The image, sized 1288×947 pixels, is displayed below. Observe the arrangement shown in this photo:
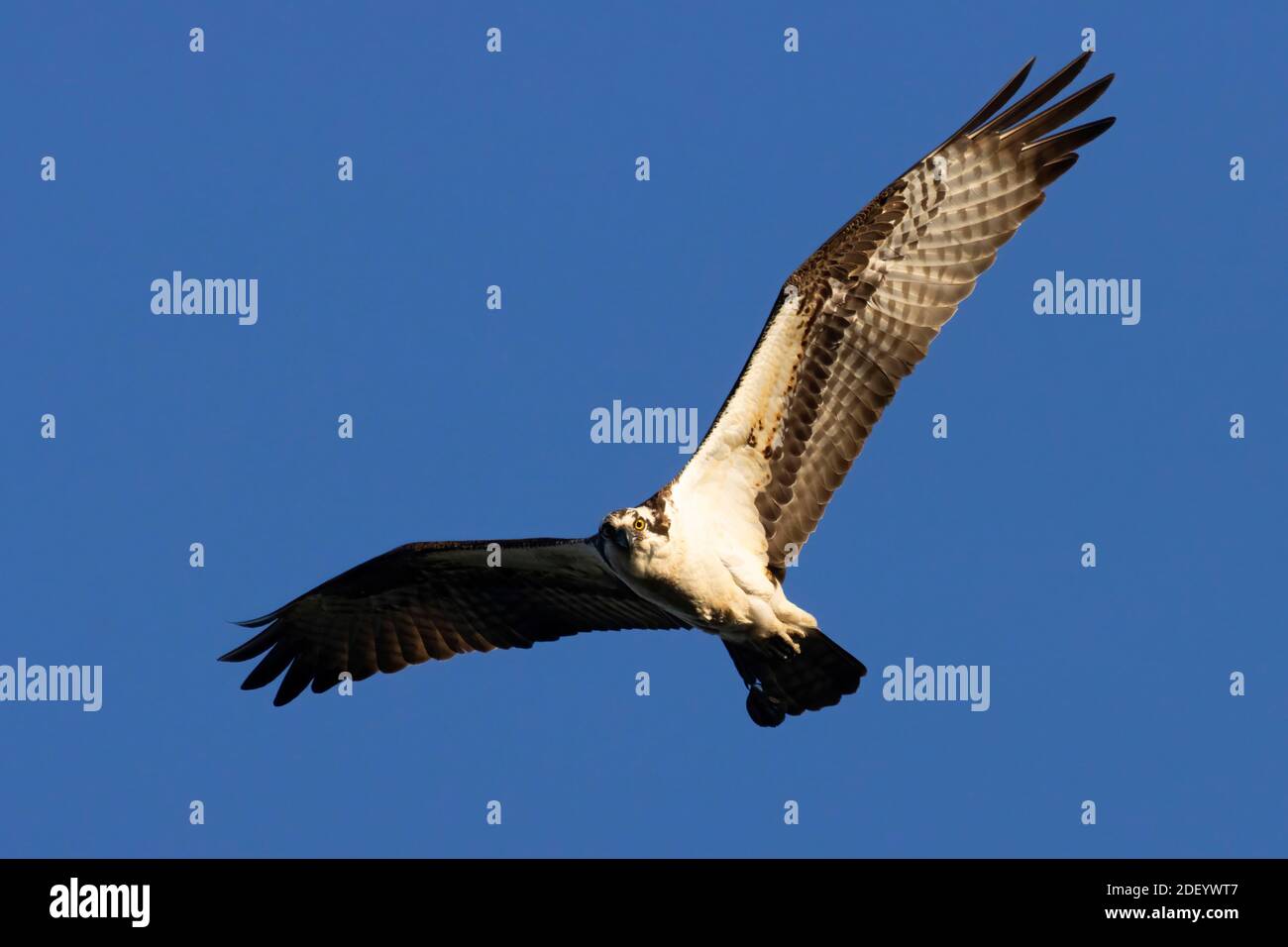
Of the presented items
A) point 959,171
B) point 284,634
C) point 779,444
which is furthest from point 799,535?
point 284,634

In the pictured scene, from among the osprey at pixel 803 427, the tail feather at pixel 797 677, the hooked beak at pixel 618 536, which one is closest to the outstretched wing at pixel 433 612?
the osprey at pixel 803 427

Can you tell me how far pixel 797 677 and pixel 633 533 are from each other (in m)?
1.75

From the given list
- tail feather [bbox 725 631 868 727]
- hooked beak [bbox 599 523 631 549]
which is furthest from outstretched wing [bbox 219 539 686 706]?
hooked beak [bbox 599 523 631 549]

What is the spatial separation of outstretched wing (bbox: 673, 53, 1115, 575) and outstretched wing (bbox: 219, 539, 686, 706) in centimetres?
135

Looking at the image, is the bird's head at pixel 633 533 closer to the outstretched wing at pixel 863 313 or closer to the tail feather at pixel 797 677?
the outstretched wing at pixel 863 313

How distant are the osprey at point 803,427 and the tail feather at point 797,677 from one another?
0.01 meters

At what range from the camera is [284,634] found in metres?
15.1

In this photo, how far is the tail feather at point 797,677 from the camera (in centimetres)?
1325

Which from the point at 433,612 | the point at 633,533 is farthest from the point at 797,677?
the point at 433,612

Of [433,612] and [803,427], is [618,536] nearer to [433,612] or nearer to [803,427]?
[803,427]

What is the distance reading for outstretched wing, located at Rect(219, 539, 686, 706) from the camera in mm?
14242

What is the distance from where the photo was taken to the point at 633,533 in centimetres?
1258

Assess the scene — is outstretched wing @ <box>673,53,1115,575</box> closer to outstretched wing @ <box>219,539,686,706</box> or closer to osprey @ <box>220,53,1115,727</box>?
osprey @ <box>220,53,1115,727</box>
